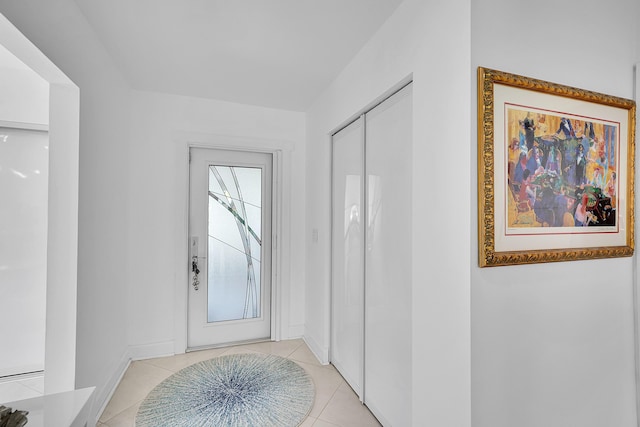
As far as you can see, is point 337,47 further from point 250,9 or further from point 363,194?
point 363,194

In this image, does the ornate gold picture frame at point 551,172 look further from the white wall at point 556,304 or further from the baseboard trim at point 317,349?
the baseboard trim at point 317,349

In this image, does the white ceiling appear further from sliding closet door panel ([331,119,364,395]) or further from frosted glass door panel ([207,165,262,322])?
frosted glass door panel ([207,165,262,322])

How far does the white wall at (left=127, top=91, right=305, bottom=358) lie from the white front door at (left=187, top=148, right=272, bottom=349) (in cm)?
13

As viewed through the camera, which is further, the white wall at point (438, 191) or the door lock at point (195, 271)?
the door lock at point (195, 271)

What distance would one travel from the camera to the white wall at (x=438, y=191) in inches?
49.5

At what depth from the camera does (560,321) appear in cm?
138

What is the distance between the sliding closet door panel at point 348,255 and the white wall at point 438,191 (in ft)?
2.19

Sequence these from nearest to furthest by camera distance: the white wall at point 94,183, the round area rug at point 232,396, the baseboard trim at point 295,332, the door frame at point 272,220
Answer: the white wall at point 94,183, the round area rug at point 232,396, the door frame at point 272,220, the baseboard trim at point 295,332

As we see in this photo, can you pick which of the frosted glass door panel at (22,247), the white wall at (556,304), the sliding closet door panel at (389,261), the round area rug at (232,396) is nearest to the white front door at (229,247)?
the round area rug at (232,396)

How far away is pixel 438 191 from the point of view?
1.40 meters

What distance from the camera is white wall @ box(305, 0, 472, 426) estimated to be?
4.12 ft

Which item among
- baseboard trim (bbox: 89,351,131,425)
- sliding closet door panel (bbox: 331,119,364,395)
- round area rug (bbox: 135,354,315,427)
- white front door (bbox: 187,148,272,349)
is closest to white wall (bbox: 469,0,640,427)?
sliding closet door panel (bbox: 331,119,364,395)

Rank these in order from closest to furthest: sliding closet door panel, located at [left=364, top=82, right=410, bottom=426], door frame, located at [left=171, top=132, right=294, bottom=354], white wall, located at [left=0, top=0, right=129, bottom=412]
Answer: white wall, located at [left=0, top=0, right=129, bottom=412], sliding closet door panel, located at [left=364, top=82, right=410, bottom=426], door frame, located at [left=171, top=132, right=294, bottom=354]

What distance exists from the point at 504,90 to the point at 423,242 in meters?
0.74
